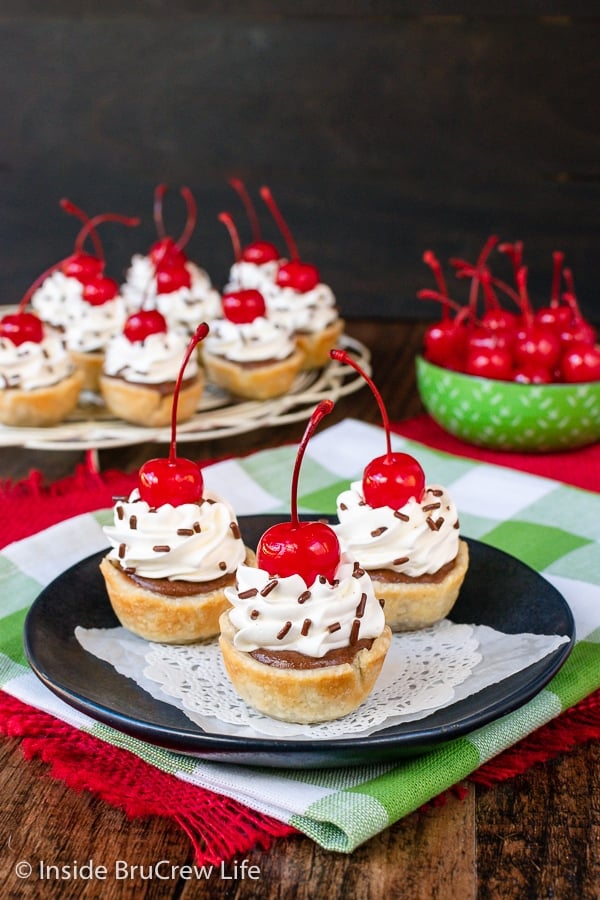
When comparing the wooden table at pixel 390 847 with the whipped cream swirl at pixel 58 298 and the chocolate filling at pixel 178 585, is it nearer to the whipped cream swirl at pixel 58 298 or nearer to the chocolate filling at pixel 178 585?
the chocolate filling at pixel 178 585

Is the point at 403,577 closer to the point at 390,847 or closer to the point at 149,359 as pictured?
the point at 390,847

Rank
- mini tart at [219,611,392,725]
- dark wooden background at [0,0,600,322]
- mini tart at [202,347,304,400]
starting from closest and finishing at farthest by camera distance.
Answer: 1. mini tart at [219,611,392,725]
2. mini tart at [202,347,304,400]
3. dark wooden background at [0,0,600,322]

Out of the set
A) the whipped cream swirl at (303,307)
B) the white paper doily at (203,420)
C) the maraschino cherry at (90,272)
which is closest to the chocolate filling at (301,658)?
the white paper doily at (203,420)

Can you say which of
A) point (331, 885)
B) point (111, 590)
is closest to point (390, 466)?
point (111, 590)

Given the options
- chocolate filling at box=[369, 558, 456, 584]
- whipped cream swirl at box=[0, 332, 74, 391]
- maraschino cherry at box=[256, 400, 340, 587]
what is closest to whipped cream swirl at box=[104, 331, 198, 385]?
whipped cream swirl at box=[0, 332, 74, 391]

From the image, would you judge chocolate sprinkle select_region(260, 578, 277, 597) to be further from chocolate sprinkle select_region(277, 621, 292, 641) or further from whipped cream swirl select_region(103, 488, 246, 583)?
whipped cream swirl select_region(103, 488, 246, 583)

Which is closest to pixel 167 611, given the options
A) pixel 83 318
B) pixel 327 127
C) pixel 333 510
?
pixel 333 510

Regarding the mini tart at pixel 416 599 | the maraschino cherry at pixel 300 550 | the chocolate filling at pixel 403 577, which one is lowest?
the mini tart at pixel 416 599
